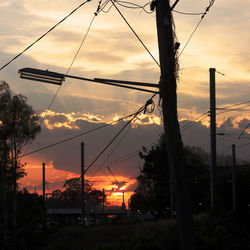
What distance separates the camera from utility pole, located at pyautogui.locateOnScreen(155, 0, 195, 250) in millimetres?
12352

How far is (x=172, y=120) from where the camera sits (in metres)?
12.8

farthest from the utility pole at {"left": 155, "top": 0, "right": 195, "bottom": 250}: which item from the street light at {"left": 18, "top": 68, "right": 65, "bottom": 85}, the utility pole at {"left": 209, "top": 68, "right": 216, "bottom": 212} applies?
the utility pole at {"left": 209, "top": 68, "right": 216, "bottom": 212}

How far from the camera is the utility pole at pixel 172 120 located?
12.4 m

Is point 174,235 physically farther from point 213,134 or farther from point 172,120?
→ point 172,120

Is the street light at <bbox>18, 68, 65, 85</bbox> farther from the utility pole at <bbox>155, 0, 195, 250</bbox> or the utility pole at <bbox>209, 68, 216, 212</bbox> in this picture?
the utility pole at <bbox>209, 68, 216, 212</bbox>

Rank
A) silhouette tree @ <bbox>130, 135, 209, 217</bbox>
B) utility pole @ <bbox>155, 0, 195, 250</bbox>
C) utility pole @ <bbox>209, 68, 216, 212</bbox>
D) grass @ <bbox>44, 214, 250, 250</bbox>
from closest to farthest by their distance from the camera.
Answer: utility pole @ <bbox>155, 0, 195, 250</bbox> < grass @ <bbox>44, 214, 250, 250</bbox> < utility pole @ <bbox>209, 68, 216, 212</bbox> < silhouette tree @ <bbox>130, 135, 209, 217</bbox>

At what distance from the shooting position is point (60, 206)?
161250mm

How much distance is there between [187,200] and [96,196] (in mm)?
170790

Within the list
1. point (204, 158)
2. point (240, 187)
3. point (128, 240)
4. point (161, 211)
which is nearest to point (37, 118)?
point (240, 187)

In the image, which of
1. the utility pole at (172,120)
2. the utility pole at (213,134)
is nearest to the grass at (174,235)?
the utility pole at (213,134)

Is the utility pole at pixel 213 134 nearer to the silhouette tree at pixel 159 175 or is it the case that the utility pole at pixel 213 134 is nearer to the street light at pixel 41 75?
the street light at pixel 41 75

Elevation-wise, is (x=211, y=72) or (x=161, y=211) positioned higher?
(x=211, y=72)

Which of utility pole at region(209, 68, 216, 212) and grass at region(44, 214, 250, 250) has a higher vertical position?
utility pole at region(209, 68, 216, 212)

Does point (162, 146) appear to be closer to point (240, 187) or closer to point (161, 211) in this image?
point (161, 211)
